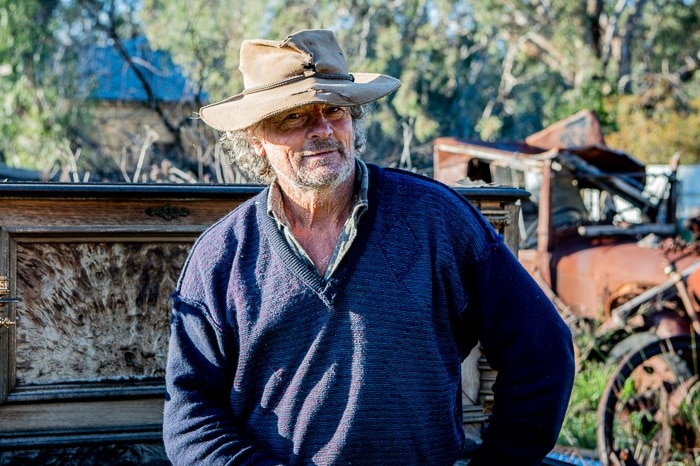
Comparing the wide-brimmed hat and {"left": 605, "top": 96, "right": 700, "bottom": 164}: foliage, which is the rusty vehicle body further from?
{"left": 605, "top": 96, "right": 700, "bottom": 164}: foliage

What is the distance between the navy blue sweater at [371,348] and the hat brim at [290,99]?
0.25 m

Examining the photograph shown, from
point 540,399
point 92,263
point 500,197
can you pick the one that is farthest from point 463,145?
point 540,399

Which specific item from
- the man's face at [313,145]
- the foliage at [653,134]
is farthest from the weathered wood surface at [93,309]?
the foliage at [653,134]

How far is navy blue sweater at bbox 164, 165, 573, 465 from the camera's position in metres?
2.06

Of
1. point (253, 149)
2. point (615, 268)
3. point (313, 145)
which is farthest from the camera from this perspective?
point (615, 268)

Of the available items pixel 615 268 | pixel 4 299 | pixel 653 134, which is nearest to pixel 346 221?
pixel 4 299

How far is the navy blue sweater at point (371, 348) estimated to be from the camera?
6.76 ft

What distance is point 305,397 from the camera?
2088 mm

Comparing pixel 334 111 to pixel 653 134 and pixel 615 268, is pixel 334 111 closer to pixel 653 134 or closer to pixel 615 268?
pixel 615 268

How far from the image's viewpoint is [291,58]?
2.21 meters

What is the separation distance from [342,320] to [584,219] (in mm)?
6338

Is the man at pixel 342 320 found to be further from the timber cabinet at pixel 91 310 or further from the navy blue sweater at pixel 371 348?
the timber cabinet at pixel 91 310

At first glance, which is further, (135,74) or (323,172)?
(135,74)

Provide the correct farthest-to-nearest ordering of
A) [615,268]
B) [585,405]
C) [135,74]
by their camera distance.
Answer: [135,74] → [615,268] → [585,405]
